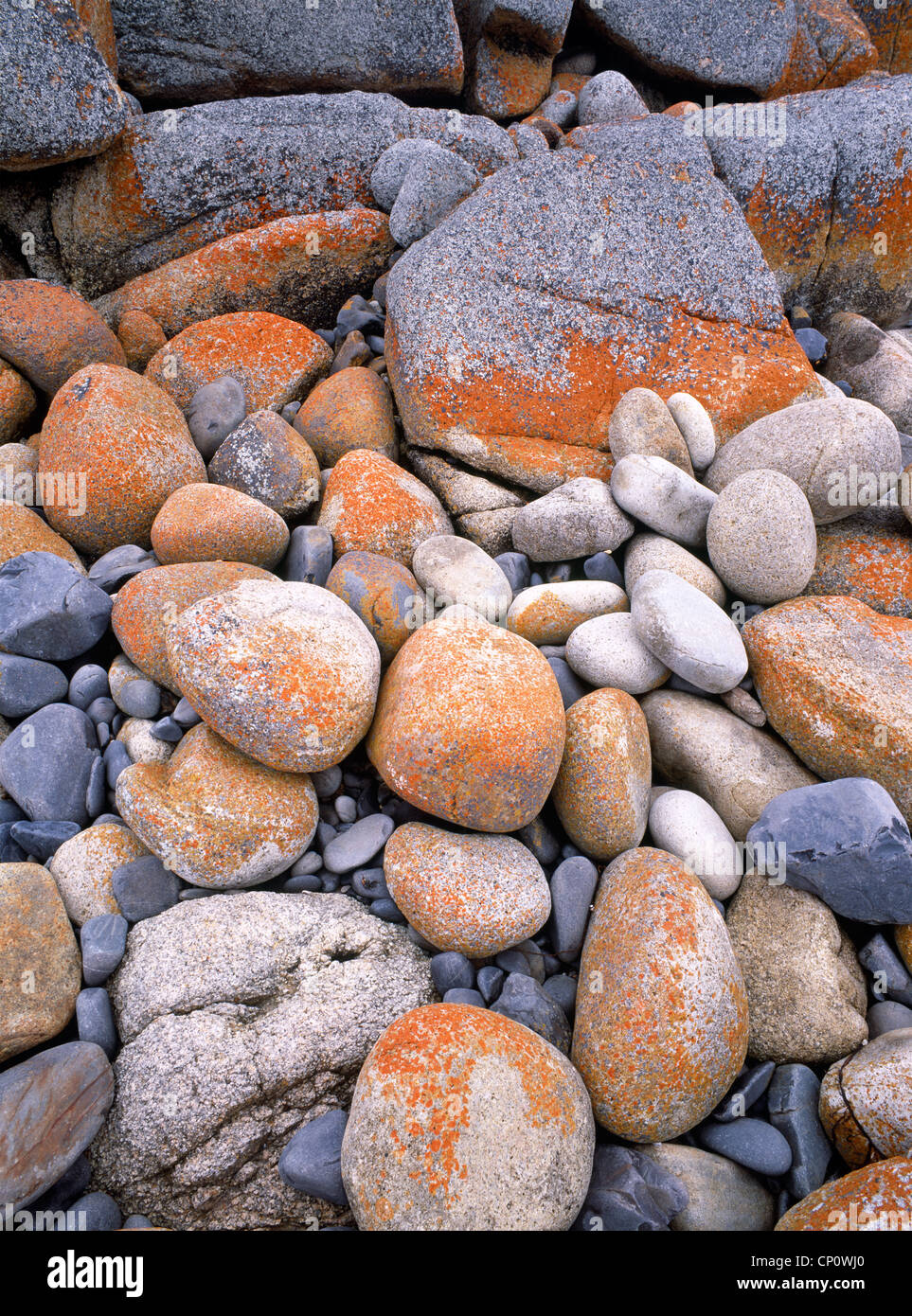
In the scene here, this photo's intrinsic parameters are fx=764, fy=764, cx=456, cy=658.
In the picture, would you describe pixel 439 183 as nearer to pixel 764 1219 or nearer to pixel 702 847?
pixel 702 847

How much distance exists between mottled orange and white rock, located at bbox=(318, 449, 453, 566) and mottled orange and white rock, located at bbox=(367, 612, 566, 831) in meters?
0.86

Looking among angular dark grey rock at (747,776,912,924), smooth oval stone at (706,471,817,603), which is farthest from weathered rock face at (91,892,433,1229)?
smooth oval stone at (706,471,817,603)

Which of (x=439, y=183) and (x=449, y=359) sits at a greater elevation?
(x=439, y=183)

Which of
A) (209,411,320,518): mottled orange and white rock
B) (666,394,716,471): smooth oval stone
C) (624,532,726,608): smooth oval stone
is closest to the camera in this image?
(624,532,726,608): smooth oval stone

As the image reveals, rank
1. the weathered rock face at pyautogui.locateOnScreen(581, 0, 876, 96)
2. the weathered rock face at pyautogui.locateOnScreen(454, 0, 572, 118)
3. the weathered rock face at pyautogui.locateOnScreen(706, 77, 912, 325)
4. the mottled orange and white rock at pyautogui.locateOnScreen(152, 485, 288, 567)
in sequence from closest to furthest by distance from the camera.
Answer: the mottled orange and white rock at pyautogui.locateOnScreen(152, 485, 288, 567), the weathered rock face at pyautogui.locateOnScreen(706, 77, 912, 325), the weathered rock face at pyautogui.locateOnScreen(454, 0, 572, 118), the weathered rock face at pyautogui.locateOnScreen(581, 0, 876, 96)

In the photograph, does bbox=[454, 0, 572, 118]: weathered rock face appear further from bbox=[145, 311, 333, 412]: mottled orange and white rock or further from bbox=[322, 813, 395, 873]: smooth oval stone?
bbox=[322, 813, 395, 873]: smooth oval stone

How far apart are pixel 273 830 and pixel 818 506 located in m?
2.59

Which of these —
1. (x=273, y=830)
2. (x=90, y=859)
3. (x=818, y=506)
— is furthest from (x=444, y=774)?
(x=818, y=506)

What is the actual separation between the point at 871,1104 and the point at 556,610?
5.91 feet

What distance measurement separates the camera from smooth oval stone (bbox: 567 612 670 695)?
2.78 m

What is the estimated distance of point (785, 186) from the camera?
14.8 feet

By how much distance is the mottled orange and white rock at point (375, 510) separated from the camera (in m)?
3.18

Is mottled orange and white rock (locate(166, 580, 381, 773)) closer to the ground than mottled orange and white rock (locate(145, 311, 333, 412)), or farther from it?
closer to the ground

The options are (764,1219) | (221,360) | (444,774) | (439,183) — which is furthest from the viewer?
(439,183)
